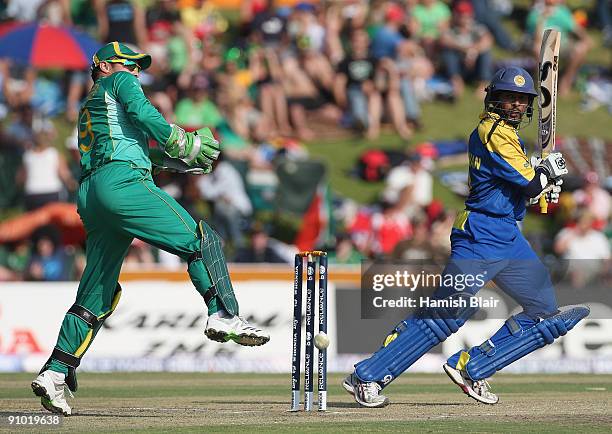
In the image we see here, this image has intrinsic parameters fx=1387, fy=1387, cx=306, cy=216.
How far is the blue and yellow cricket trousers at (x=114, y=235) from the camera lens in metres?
8.89

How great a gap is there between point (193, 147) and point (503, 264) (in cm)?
239

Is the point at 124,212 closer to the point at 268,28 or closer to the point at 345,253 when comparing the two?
the point at 345,253

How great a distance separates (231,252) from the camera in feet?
59.6

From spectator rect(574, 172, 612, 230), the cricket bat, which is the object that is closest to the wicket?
the cricket bat

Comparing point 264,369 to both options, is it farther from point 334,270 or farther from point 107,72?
point 107,72

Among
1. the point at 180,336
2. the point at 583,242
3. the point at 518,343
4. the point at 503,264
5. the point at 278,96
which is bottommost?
the point at 180,336

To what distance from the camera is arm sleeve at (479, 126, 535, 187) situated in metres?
9.63

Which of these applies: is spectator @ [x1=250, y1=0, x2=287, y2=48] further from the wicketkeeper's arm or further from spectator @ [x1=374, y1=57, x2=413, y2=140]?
the wicketkeeper's arm

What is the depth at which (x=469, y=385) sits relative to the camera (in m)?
9.99

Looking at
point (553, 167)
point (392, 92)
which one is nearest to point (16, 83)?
point (392, 92)

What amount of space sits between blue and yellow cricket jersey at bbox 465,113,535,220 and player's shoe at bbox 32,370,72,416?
313cm

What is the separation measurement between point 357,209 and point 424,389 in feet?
23.5

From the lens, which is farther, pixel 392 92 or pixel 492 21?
pixel 492 21

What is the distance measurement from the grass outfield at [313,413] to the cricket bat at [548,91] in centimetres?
172
